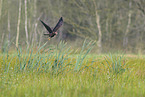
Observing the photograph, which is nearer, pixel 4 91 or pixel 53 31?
pixel 4 91

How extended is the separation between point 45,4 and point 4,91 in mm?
19160

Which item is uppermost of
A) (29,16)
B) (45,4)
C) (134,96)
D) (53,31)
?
(45,4)

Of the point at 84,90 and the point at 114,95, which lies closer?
the point at 114,95

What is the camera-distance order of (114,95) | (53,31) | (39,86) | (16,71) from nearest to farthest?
1. (114,95)
2. (39,86)
3. (53,31)
4. (16,71)

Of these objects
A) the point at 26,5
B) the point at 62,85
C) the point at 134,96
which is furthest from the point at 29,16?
the point at 134,96

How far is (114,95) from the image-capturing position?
7.74 ft

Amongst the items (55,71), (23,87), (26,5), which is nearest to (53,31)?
(55,71)

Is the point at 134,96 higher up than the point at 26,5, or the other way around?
the point at 26,5

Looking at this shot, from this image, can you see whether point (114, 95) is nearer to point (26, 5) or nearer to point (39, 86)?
point (39, 86)

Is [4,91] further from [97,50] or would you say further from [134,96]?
[97,50]

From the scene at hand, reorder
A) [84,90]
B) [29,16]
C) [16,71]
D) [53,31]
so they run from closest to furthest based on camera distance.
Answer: [84,90], [53,31], [16,71], [29,16]

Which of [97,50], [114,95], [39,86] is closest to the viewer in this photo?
[114,95]

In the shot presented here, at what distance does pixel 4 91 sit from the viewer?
2.58 meters

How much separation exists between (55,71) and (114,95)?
1824 mm
